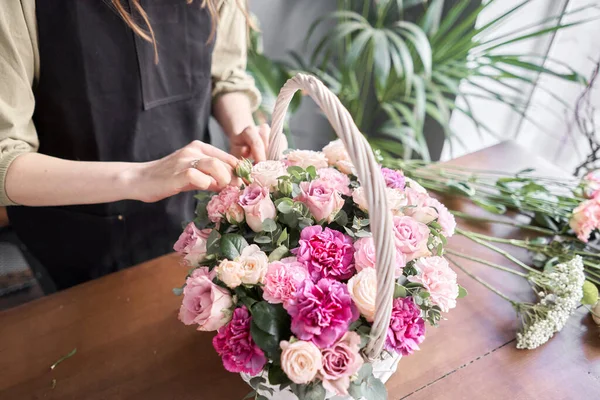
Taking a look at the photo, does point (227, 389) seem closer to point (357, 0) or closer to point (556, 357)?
point (556, 357)

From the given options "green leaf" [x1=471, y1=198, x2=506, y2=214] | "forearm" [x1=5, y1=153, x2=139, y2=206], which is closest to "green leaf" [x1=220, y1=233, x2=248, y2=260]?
"forearm" [x1=5, y1=153, x2=139, y2=206]

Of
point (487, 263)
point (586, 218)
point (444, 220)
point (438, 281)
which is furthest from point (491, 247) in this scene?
point (438, 281)

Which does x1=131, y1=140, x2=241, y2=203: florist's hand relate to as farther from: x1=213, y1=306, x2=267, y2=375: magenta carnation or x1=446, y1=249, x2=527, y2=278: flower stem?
x1=446, y1=249, x2=527, y2=278: flower stem

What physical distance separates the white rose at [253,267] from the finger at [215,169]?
14cm

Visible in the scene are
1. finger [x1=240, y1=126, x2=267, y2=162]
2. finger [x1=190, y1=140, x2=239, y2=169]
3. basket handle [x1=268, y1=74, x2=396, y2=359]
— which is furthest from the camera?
finger [x1=240, y1=126, x2=267, y2=162]

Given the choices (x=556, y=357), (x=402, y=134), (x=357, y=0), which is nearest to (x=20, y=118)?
(x=556, y=357)

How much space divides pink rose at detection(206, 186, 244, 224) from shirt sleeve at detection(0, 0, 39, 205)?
0.33 m

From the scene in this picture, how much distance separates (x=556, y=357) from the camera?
726mm

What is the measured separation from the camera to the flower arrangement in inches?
19.0

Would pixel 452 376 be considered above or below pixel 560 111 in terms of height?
below

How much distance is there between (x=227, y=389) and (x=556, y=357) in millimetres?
537

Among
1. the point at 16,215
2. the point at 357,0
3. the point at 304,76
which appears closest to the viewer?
the point at 304,76

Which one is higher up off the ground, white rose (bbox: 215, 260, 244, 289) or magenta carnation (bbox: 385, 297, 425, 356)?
white rose (bbox: 215, 260, 244, 289)

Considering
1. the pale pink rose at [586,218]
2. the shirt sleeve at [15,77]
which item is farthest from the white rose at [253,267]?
the pale pink rose at [586,218]
